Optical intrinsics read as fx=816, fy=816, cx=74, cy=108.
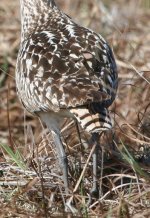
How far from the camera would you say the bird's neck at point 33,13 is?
621 centimetres

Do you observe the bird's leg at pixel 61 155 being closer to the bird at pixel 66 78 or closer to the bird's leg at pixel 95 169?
the bird at pixel 66 78

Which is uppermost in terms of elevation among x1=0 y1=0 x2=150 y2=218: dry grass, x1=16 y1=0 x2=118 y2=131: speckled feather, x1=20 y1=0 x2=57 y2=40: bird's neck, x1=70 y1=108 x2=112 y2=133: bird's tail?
x1=20 y1=0 x2=57 y2=40: bird's neck

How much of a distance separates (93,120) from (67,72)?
1.35ft

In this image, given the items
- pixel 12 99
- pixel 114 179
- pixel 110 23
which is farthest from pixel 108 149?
pixel 110 23

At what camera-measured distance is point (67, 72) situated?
514 centimetres

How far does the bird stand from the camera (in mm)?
4953

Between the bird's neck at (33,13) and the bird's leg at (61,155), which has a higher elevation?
the bird's neck at (33,13)

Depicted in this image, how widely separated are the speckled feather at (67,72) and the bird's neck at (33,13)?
0.07 m

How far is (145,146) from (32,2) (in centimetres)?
150

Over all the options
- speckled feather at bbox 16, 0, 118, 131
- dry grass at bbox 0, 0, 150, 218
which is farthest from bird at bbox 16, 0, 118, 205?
dry grass at bbox 0, 0, 150, 218

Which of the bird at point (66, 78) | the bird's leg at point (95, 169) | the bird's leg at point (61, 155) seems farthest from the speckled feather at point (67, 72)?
the bird's leg at point (95, 169)

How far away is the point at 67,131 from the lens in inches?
255

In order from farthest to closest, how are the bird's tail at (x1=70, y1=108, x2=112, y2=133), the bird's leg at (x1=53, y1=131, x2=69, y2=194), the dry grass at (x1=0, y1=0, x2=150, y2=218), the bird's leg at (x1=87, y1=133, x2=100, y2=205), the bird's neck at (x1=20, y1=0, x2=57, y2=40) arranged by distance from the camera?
1. the bird's neck at (x1=20, y1=0, x2=57, y2=40)
2. the bird's leg at (x1=53, y1=131, x2=69, y2=194)
3. the bird's leg at (x1=87, y1=133, x2=100, y2=205)
4. the dry grass at (x1=0, y1=0, x2=150, y2=218)
5. the bird's tail at (x1=70, y1=108, x2=112, y2=133)

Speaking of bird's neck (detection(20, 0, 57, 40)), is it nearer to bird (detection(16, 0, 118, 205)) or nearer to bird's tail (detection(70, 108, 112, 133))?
bird (detection(16, 0, 118, 205))
